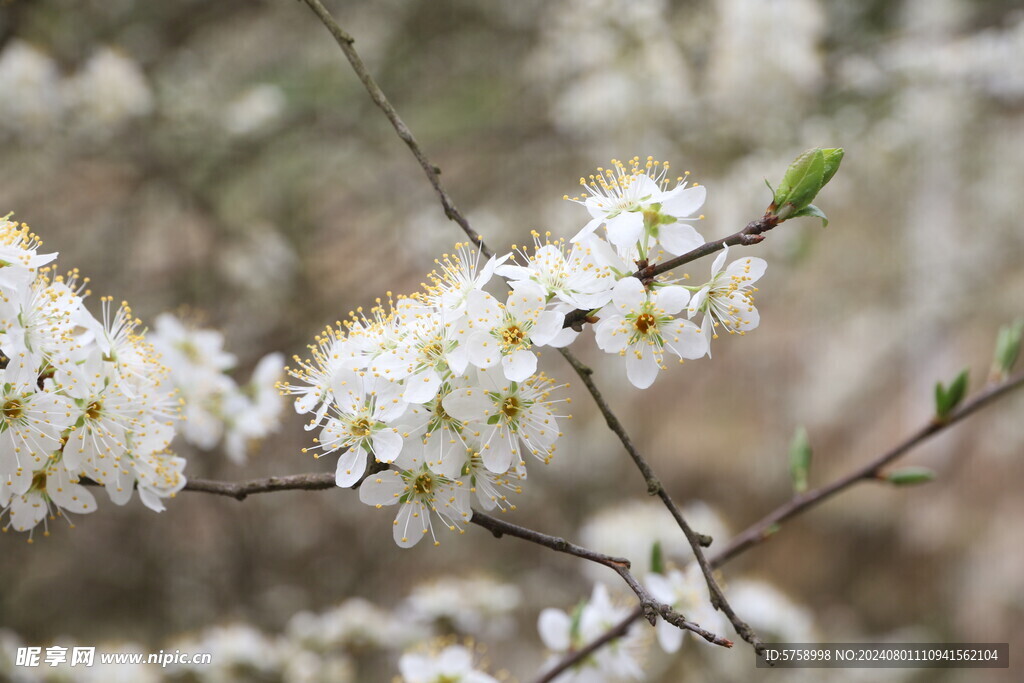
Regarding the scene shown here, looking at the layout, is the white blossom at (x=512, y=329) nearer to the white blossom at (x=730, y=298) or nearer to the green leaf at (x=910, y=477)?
the white blossom at (x=730, y=298)

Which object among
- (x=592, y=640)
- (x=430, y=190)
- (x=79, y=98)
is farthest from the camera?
(x=430, y=190)

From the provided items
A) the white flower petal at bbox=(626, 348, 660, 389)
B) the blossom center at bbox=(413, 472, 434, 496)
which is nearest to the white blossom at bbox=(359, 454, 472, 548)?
the blossom center at bbox=(413, 472, 434, 496)

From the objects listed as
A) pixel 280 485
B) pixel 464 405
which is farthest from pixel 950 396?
pixel 280 485

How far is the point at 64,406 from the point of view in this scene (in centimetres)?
85

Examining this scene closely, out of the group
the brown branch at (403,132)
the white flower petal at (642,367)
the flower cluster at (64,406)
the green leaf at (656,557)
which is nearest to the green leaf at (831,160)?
the white flower petal at (642,367)

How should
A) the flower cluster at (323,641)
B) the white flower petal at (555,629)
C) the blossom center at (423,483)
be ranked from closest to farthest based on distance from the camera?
the blossom center at (423,483)
the white flower petal at (555,629)
the flower cluster at (323,641)

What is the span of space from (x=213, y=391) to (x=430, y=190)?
176 centimetres

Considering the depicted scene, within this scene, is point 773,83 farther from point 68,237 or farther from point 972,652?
point 68,237

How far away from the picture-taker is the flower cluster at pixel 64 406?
84 centimetres

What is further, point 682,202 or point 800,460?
point 800,460

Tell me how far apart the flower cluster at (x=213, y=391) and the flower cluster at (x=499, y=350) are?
56cm

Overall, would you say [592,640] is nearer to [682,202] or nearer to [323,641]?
[682,202]

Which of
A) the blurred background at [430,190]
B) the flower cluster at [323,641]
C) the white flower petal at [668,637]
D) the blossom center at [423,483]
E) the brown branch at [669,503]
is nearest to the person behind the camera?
the brown branch at [669,503]

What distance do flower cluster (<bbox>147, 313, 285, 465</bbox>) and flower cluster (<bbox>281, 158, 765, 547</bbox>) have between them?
0.56 metres
